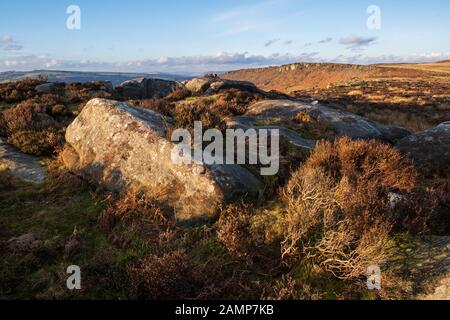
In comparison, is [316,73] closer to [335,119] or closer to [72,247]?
[335,119]

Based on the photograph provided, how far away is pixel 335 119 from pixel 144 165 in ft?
28.3

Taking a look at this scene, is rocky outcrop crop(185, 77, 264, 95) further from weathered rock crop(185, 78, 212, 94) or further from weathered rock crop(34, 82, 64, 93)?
weathered rock crop(34, 82, 64, 93)

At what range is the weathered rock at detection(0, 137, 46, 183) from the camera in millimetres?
8930

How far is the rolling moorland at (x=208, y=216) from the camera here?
4.88 meters

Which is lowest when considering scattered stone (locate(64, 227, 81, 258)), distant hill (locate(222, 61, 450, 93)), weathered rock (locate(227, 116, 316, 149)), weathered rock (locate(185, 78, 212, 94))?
scattered stone (locate(64, 227, 81, 258))

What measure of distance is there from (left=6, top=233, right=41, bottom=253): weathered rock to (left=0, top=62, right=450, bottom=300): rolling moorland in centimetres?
3

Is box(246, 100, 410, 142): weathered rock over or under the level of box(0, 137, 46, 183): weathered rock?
over

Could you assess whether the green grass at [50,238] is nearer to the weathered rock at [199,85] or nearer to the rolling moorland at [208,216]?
the rolling moorland at [208,216]

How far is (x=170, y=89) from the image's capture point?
30.9m

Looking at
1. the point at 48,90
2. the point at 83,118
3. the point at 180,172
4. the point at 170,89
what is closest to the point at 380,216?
the point at 180,172

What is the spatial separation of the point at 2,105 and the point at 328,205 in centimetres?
1802

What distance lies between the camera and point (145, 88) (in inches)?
1181

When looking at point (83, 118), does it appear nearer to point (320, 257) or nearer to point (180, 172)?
point (180, 172)

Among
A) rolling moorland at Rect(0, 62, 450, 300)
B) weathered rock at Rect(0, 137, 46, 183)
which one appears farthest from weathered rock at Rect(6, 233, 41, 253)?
weathered rock at Rect(0, 137, 46, 183)
